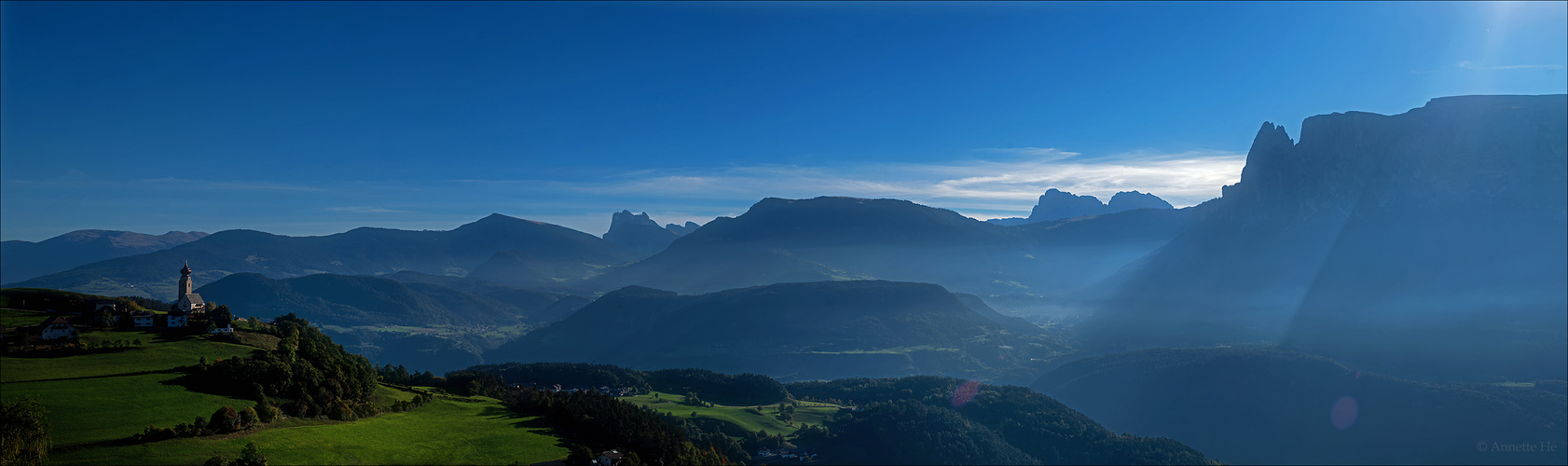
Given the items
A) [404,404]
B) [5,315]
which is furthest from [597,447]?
[5,315]

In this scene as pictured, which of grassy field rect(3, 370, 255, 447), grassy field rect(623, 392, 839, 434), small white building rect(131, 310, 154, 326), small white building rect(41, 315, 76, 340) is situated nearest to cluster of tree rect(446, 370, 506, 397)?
small white building rect(131, 310, 154, 326)

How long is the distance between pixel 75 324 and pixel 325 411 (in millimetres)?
36199

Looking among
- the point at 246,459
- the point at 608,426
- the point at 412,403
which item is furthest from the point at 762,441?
the point at 246,459

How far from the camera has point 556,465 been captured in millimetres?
69875

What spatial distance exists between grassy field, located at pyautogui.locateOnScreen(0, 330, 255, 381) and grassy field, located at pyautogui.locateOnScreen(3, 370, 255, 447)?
→ 239 centimetres

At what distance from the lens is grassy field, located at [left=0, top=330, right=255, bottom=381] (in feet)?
205

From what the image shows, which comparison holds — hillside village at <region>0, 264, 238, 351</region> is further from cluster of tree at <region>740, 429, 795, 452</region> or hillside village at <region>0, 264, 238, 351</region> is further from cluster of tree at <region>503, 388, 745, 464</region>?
cluster of tree at <region>740, 429, 795, 452</region>

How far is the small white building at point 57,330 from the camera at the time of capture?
2820 inches

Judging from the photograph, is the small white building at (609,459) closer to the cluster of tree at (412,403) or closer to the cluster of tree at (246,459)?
the cluster of tree at (412,403)

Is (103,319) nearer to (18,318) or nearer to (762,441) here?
(18,318)

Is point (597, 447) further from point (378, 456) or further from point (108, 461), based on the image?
point (108, 461)

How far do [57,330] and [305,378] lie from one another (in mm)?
27106

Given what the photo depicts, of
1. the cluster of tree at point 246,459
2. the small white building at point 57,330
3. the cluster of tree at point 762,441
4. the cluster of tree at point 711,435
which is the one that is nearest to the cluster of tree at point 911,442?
the cluster of tree at point 762,441

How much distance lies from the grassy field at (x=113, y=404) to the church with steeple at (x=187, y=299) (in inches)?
1129
